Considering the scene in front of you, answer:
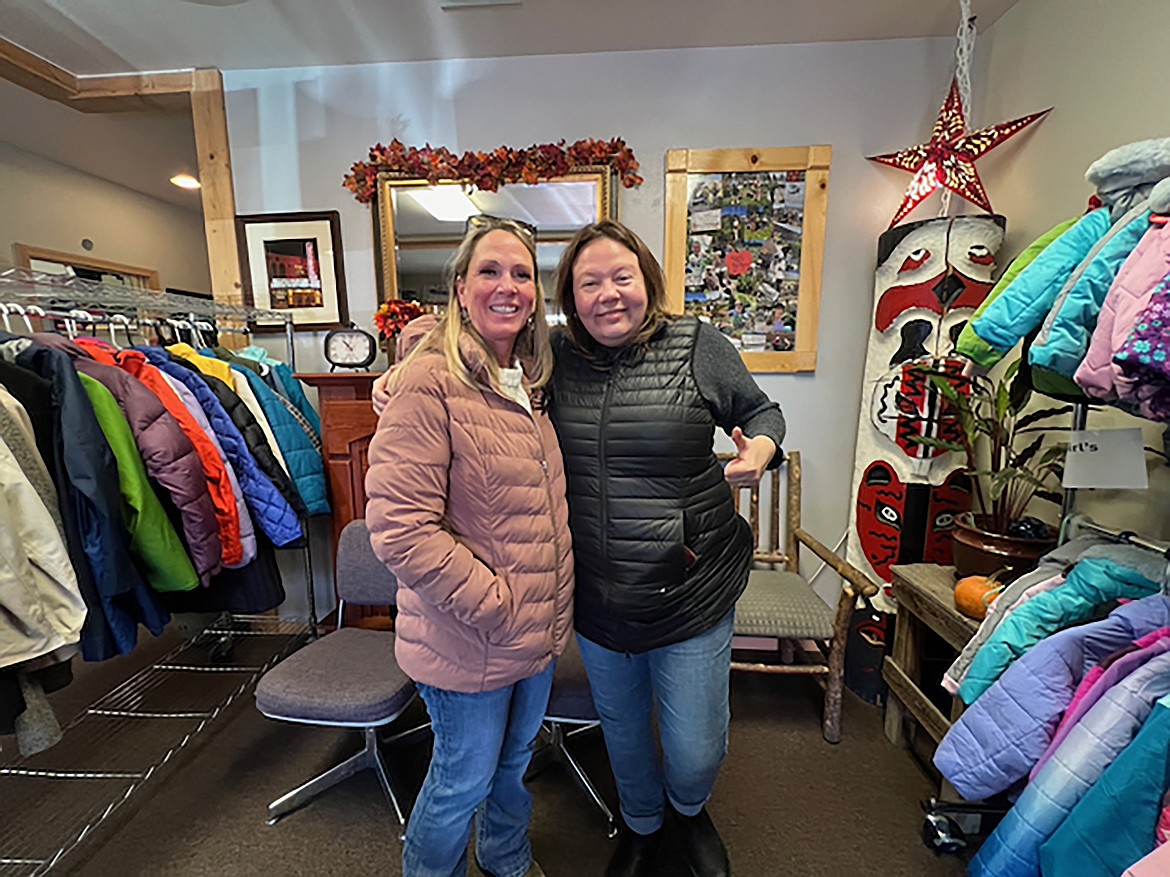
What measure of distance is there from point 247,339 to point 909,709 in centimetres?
302

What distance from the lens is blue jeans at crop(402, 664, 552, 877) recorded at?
98cm

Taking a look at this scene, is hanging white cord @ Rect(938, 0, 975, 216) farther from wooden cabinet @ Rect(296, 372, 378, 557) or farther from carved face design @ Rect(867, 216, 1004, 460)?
wooden cabinet @ Rect(296, 372, 378, 557)

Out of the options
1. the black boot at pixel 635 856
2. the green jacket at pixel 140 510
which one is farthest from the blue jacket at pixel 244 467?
the black boot at pixel 635 856

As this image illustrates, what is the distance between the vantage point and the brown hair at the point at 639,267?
102cm

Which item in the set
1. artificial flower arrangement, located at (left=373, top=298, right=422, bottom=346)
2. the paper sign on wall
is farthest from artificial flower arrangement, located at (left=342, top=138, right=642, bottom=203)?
the paper sign on wall

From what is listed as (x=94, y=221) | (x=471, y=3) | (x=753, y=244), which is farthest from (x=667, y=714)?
(x=94, y=221)

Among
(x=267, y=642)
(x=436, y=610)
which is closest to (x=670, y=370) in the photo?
(x=436, y=610)

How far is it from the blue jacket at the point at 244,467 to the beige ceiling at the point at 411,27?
4.24ft

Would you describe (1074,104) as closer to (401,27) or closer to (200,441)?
(401,27)

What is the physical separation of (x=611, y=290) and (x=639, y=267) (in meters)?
0.09

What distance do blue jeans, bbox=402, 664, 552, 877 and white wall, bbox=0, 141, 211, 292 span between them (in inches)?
176

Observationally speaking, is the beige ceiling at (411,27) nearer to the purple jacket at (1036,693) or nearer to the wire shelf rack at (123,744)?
the purple jacket at (1036,693)

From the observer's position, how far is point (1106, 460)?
3.47ft

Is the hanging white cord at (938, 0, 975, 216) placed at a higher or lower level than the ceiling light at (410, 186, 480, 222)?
higher
